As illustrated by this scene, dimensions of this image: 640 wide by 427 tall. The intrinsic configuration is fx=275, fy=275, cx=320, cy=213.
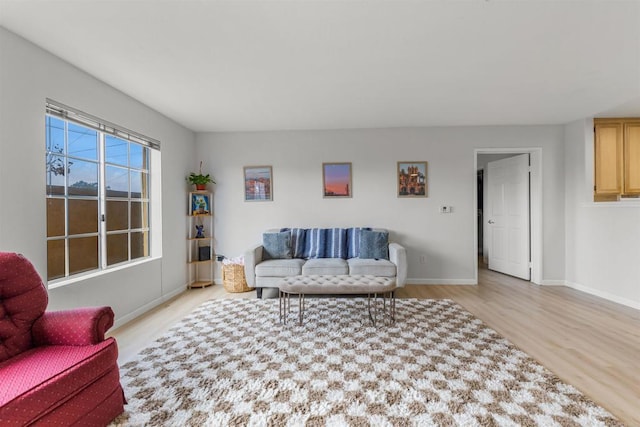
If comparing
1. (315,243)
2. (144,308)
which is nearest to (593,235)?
(315,243)

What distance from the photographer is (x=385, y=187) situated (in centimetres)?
428

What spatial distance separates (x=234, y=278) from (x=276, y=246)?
2.46ft

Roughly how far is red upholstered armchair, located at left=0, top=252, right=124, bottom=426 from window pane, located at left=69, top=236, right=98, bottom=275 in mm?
987

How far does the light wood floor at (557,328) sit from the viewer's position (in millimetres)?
1863

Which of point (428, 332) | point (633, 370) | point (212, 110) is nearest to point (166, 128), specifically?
point (212, 110)

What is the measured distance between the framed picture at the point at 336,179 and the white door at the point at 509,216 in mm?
2816

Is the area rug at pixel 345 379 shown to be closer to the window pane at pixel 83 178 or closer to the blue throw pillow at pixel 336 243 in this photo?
the blue throw pillow at pixel 336 243

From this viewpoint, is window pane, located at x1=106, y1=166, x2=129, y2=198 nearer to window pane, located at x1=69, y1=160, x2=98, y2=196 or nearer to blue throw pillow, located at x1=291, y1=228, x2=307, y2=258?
window pane, located at x1=69, y1=160, x2=98, y2=196

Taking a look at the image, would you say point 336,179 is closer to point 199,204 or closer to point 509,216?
point 199,204

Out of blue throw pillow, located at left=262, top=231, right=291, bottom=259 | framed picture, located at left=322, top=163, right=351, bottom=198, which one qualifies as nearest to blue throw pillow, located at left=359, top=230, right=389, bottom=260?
framed picture, located at left=322, top=163, right=351, bottom=198

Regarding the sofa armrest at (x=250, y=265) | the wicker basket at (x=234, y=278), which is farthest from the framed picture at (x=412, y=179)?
the wicker basket at (x=234, y=278)

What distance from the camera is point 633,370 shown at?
1991 mm

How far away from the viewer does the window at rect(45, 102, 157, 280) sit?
7.60 ft

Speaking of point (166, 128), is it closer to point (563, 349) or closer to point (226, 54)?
point (226, 54)
